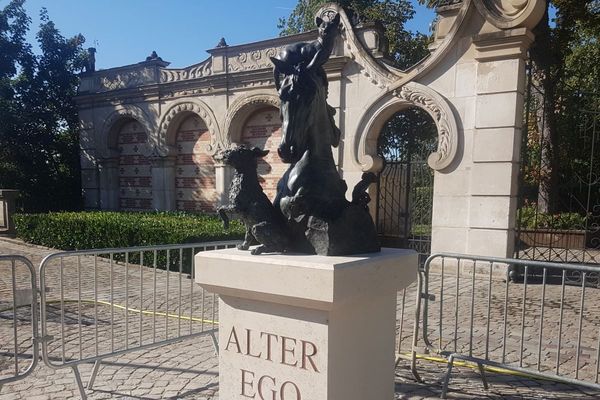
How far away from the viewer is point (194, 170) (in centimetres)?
1482

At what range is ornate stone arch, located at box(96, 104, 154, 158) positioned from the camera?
1532cm

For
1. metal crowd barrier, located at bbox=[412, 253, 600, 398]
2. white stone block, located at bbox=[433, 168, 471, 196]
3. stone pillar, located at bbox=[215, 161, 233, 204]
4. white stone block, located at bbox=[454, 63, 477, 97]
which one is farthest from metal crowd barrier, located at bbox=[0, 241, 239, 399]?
white stone block, located at bbox=[454, 63, 477, 97]

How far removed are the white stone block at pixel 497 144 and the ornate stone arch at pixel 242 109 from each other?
5706mm

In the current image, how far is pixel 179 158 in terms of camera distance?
15.1 meters

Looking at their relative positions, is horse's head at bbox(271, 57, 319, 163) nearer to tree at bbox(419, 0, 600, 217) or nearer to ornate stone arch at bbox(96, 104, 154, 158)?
tree at bbox(419, 0, 600, 217)

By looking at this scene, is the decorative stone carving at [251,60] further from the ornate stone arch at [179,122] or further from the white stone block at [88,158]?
the white stone block at [88,158]

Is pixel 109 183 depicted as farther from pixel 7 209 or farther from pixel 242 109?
pixel 242 109

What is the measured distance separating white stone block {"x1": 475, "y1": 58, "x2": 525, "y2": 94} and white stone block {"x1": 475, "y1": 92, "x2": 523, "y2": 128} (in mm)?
118

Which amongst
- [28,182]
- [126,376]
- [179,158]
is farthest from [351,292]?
[28,182]

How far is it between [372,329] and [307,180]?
3.46ft

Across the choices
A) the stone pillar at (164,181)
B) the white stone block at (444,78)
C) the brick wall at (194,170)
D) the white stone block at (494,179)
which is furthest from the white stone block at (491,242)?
the stone pillar at (164,181)

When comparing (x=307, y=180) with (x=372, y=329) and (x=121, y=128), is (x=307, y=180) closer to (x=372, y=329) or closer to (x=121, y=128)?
(x=372, y=329)

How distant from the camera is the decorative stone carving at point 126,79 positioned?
15.3 meters

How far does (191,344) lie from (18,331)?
2.30 m
